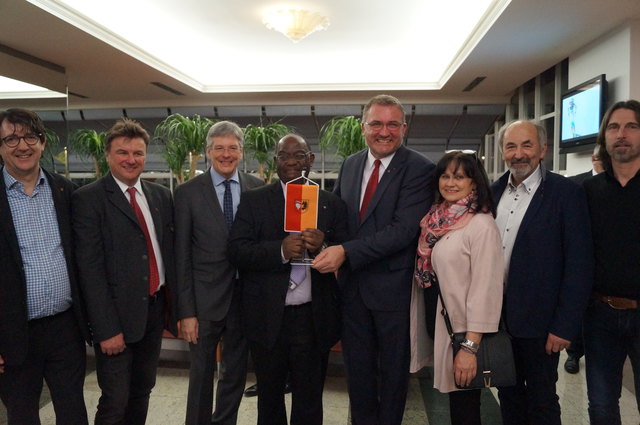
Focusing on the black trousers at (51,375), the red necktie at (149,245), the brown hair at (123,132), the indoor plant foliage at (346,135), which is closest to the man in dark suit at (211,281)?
the red necktie at (149,245)

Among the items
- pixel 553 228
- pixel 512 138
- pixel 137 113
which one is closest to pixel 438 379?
pixel 553 228

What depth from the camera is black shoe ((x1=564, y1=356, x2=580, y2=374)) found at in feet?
11.7

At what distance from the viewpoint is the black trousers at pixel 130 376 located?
2.01 metres

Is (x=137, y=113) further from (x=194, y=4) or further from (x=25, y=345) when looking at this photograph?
(x=25, y=345)

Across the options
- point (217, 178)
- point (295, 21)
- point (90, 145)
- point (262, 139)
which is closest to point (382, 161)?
point (217, 178)

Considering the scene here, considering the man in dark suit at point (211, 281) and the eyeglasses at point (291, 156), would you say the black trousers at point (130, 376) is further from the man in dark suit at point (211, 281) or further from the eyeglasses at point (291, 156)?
the eyeglasses at point (291, 156)

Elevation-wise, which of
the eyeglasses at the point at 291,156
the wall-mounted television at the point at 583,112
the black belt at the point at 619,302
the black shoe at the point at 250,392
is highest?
the wall-mounted television at the point at 583,112

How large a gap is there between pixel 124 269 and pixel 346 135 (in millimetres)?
2847

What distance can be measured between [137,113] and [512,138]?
9567 mm

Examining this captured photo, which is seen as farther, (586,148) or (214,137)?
(586,148)

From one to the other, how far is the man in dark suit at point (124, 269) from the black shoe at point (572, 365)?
3184 millimetres

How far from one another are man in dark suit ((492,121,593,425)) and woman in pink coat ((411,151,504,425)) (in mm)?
183

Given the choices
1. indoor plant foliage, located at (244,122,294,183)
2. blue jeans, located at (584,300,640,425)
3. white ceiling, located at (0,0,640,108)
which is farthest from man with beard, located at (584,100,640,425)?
indoor plant foliage, located at (244,122,294,183)

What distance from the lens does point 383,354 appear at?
6.73 ft
